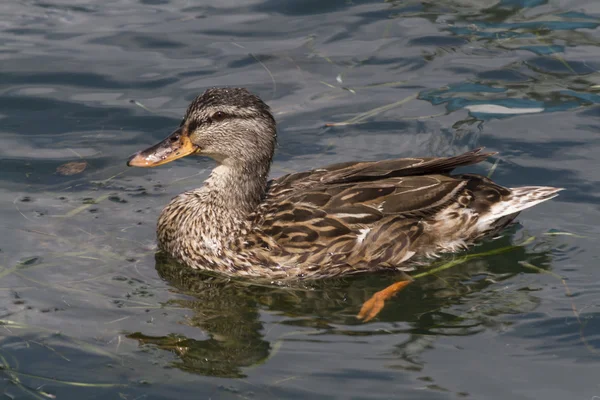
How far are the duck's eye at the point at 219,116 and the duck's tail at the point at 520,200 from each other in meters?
2.42

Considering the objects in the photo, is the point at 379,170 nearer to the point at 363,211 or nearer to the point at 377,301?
the point at 363,211

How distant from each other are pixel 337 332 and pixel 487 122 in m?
4.14

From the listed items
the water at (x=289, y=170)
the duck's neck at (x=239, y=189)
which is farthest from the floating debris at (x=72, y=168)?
the duck's neck at (x=239, y=189)

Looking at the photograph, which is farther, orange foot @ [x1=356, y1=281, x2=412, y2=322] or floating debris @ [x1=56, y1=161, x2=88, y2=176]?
floating debris @ [x1=56, y1=161, x2=88, y2=176]

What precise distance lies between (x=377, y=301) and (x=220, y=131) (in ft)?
6.36

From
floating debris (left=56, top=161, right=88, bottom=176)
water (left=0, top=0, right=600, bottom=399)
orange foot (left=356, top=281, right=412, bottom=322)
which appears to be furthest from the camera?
floating debris (left=56, top=161, right=88, bottom=176)

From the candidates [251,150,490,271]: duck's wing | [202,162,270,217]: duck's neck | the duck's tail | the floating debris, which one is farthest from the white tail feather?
the floating debris

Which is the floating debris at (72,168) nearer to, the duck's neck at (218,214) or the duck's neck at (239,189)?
the duck's neck at (218,214)

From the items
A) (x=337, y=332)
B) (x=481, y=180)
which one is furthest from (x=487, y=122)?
(x=337, y=332)

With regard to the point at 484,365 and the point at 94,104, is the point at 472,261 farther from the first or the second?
the point at 94,104

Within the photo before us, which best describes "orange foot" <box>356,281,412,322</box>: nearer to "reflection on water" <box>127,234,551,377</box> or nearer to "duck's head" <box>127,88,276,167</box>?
"reflection on water" <box>127,234,551,377</box>

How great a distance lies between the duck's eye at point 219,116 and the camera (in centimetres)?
834

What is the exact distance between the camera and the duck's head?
8344 millimetres

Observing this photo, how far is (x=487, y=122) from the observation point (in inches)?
422
